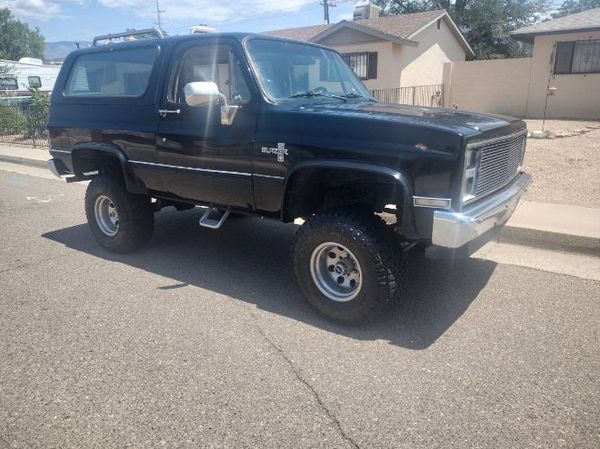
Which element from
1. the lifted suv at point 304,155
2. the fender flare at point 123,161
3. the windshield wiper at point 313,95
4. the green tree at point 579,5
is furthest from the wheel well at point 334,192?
the green tree at point 579,5

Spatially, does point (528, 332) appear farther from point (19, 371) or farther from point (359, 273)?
point (19, 371)

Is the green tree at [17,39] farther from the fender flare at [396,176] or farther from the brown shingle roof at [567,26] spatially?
the fender flare at [396,176]

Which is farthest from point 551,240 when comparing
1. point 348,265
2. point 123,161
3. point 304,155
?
point 123,161

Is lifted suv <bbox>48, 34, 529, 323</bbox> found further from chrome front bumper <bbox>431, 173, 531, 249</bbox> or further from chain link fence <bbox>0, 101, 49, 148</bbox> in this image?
chain link fence <bbox>0, 101, 49, 148</bbox>

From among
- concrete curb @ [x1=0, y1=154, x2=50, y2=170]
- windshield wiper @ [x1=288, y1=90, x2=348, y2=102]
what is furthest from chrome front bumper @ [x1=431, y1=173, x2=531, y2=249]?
concrete curb @ [x1=0, y1=154, x2=50, y2=170]

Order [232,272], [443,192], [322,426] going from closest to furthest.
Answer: [322,426] < [443,192] < [232,272]

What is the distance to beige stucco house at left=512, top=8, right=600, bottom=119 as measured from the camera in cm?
1766

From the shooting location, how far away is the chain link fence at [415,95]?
1992cm

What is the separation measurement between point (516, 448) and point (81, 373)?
102 inches

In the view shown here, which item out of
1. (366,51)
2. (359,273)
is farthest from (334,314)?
(366,51)

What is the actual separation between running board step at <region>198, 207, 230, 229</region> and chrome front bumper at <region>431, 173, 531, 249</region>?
1981 millimetres

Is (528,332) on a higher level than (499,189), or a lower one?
lower

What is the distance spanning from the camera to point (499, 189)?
12.4 ft

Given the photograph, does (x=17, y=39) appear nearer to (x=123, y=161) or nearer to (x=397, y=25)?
(x=397, y=25)
